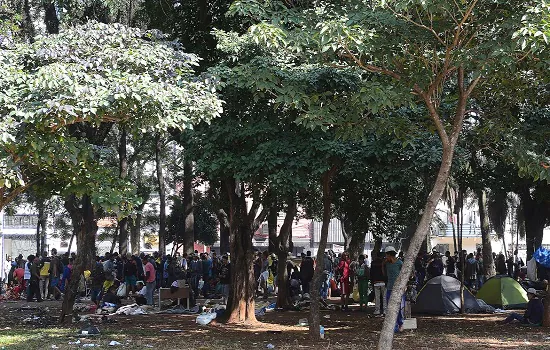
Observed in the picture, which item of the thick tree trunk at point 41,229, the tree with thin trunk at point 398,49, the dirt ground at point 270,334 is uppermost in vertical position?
the tree with thin trunk at point 398,49

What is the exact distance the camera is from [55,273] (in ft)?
81.5

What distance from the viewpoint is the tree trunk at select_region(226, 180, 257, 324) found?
16.3 m

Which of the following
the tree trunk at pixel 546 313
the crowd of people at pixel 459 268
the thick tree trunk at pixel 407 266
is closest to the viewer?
the thick tree trunk at pixel 407 266

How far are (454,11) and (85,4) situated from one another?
1232cm

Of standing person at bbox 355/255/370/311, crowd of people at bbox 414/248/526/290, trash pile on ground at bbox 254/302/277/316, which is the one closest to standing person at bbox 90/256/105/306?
trash pile on ground at bbox 254/302/277/316

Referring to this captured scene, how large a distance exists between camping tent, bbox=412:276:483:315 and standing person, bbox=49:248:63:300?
12227 mm

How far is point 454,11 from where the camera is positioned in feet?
34.0

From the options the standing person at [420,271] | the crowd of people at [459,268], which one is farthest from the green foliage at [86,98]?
the standing person at [420,271]

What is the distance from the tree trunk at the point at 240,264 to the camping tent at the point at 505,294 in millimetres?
7775

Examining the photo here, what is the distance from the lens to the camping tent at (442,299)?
1920 cm

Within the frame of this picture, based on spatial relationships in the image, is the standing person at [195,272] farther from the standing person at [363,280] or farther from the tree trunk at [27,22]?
the tree trunk at [27,22]

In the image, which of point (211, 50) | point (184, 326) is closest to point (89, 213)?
point (184, 326)

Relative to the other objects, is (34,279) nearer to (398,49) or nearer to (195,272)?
(195,272)

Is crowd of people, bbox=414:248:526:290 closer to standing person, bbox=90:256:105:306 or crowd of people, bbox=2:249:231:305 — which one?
crowd of people, bbox=2:249:231:305
